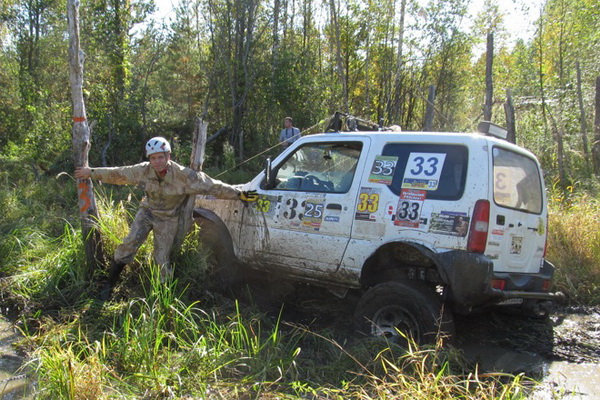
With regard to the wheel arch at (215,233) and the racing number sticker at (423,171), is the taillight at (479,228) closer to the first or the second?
the racing number sticker at (423,171)

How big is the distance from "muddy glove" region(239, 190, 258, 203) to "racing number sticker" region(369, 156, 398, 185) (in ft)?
4.21

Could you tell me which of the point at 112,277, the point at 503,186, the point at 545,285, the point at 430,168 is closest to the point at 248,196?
the point at 112,277

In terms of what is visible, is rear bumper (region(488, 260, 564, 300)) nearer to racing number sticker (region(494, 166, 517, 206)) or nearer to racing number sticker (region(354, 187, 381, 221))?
racing number sticker (region(494, 166, 517, 206))

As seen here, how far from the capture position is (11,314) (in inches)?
187

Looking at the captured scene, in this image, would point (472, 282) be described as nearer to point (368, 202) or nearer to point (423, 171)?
point (423, 171)

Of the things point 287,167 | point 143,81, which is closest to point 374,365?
point 287,167

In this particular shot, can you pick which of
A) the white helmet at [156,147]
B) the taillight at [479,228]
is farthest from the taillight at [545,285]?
the white helmet at [156,147]

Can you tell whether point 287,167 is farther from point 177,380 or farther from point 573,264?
point 573,264

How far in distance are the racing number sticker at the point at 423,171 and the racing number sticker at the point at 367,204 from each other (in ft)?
0.90

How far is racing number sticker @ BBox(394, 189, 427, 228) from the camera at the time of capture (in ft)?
13.1

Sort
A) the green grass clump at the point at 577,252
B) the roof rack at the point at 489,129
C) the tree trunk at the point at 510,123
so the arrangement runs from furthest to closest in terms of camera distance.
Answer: the tree trunk at the point at 510,123, the green grass clump at the point at 577,252, the roof rack at the point at 489,129

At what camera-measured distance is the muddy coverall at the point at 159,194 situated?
15.6 ft

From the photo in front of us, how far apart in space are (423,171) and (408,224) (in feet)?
1.55

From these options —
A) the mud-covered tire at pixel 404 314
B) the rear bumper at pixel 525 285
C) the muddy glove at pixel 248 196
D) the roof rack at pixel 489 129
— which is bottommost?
the mud-covered tire at pixel 404 314
